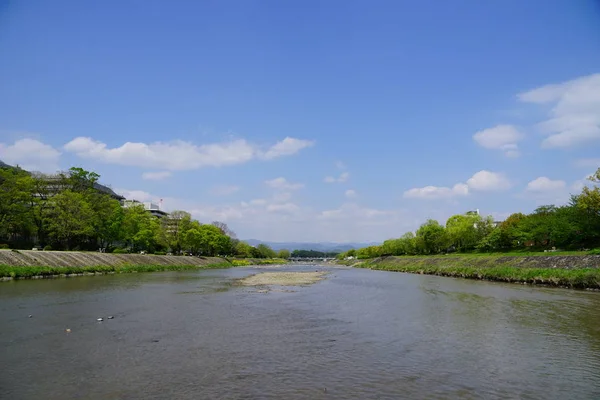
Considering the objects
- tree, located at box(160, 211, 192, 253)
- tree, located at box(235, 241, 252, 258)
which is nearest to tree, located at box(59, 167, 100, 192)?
tree, located at box(160, 211, 192, 253)

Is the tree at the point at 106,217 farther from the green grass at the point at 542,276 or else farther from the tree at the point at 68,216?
the green grass at the point at 542,276

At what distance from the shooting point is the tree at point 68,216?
210 feet

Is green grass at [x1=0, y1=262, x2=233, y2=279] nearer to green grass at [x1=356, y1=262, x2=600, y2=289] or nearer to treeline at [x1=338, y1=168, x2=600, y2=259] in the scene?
green grass at [x1=356, y1=262, x2=600, y2=289]

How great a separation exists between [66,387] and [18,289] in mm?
27786

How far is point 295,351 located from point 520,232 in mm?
77573

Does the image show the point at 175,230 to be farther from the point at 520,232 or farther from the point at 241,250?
the point at 520,232

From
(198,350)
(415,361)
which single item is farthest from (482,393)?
(198,350)

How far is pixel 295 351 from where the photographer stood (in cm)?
1485

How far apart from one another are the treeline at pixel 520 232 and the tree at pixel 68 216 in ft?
253

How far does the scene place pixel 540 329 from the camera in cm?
1911

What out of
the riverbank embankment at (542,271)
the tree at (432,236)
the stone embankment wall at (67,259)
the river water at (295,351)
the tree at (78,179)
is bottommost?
the river water at (295,351)

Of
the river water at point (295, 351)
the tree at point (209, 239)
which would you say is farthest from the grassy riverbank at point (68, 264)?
the tree at point (209, 239)

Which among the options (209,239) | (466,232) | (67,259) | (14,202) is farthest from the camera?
(209,239)

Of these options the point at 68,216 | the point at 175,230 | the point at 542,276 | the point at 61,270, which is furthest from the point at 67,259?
the point at 175,230
